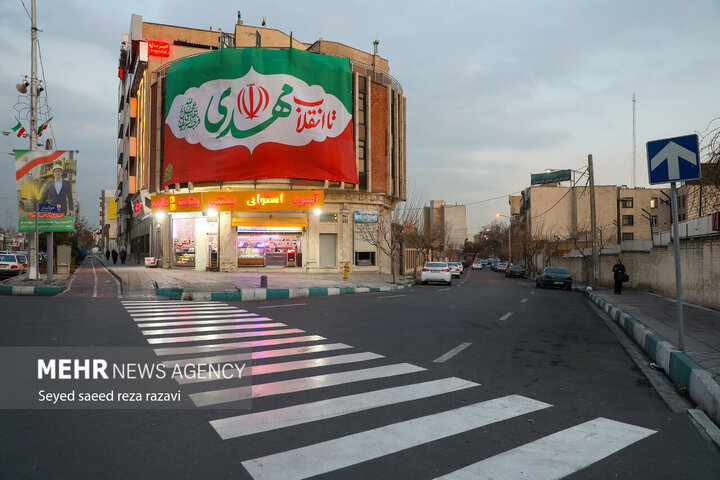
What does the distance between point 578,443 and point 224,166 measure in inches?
1150

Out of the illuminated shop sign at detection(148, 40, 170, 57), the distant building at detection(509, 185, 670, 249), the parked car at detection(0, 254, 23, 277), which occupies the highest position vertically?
the illuminated shop sign at detection(148, 40, 170, 57)

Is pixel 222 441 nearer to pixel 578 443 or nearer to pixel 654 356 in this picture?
pixel 578 443

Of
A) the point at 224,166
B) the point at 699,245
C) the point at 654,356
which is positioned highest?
the point at 224,166

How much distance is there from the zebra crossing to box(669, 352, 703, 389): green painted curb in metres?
2.03

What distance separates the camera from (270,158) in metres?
30.0

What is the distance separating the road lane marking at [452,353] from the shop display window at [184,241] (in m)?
29.1

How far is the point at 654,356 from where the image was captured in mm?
7559

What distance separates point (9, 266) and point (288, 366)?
26.7m

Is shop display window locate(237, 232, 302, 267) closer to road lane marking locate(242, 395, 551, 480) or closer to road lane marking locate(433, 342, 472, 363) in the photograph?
road lane marking locate(433, 342, 472, 363)

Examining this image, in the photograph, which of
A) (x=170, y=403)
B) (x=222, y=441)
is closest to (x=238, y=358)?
(x=170, y=403)

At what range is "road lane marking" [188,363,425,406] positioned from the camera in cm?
486

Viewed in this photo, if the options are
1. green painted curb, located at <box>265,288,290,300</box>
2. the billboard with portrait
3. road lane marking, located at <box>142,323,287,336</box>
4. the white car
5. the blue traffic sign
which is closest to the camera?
the blue traffic sign

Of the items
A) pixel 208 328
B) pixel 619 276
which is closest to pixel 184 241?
pixel 208 328

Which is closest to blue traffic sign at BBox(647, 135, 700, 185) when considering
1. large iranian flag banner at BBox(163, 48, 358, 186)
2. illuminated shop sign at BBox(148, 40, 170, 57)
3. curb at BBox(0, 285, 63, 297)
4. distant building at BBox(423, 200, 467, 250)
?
curb at BBox(0, 285, 63, 297)
